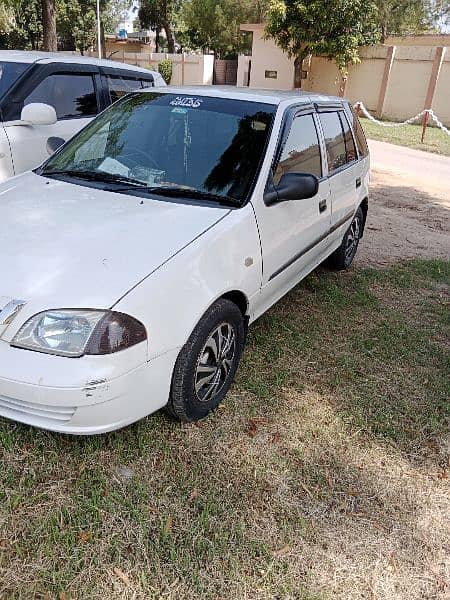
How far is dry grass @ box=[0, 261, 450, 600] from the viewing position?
219cm

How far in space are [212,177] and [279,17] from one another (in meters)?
21.3

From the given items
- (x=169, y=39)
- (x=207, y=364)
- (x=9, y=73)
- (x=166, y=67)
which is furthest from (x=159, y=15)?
(x=207, y=364)

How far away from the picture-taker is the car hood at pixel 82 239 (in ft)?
7.77

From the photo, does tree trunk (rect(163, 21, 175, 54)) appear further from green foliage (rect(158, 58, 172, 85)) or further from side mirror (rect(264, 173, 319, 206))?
side mirror (rect(264, 173, 319, 206))

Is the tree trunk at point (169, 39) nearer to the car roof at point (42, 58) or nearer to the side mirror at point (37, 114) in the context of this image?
the car roof at point (42, 58)

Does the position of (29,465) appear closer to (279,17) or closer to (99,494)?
(99,494)

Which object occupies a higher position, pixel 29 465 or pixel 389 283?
pixel 29 465

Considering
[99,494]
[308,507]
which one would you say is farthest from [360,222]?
[99,494]

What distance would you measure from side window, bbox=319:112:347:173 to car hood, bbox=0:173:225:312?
1.69 meters

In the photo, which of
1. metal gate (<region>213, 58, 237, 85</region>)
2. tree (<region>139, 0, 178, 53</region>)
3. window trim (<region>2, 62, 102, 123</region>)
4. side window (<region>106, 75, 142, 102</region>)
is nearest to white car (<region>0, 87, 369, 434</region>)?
window trim (<region>2, 62, 102, 123</region>)

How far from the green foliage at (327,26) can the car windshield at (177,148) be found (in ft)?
65.5

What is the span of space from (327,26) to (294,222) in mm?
20834

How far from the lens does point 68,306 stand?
2.30 m

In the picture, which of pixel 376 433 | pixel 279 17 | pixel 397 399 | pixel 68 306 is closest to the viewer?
pixel 68 306
